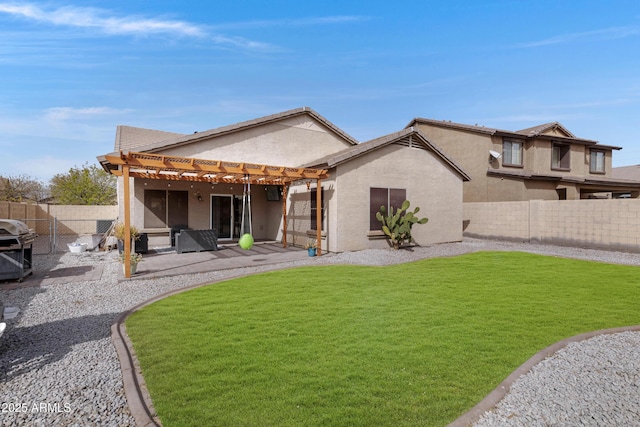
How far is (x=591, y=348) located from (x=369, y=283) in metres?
4.61

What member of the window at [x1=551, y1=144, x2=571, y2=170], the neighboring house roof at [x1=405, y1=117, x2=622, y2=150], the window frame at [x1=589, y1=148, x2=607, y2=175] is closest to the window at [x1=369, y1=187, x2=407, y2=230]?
the neighboring house roof at [x1=405, y1=117, x2=622, y2=150]

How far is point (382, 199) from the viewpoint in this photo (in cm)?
1389

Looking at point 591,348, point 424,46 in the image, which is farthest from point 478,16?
point 591,348

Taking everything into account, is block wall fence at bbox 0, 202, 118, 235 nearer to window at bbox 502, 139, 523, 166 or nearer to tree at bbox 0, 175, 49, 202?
tree at bbox 0, 175, 49, 202

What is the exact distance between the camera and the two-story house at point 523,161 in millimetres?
20375

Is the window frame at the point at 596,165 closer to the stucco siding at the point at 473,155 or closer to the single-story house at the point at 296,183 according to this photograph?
the stucco siding at the point at 473,155

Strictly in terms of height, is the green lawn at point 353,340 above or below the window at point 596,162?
below

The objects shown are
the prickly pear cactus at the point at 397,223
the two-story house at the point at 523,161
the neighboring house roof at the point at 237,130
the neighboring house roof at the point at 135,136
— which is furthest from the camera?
the two-story house at the point at 523,161

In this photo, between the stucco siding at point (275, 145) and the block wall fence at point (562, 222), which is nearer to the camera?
the block wall fence at point (562, 222)

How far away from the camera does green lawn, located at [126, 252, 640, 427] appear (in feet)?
10.3

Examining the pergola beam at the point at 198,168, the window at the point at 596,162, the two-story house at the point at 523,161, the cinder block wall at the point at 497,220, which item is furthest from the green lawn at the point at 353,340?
the window at the point at 596,162

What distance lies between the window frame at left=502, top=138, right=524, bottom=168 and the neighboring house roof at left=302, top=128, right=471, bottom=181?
7.34 meters

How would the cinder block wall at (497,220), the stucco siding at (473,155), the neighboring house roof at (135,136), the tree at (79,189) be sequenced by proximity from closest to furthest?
the neighboring house roof at (135,136) → the cinder block wall at (497,220) → the stucco siding at (473,155) → the tree at (79,189)

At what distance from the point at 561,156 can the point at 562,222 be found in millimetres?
11703
